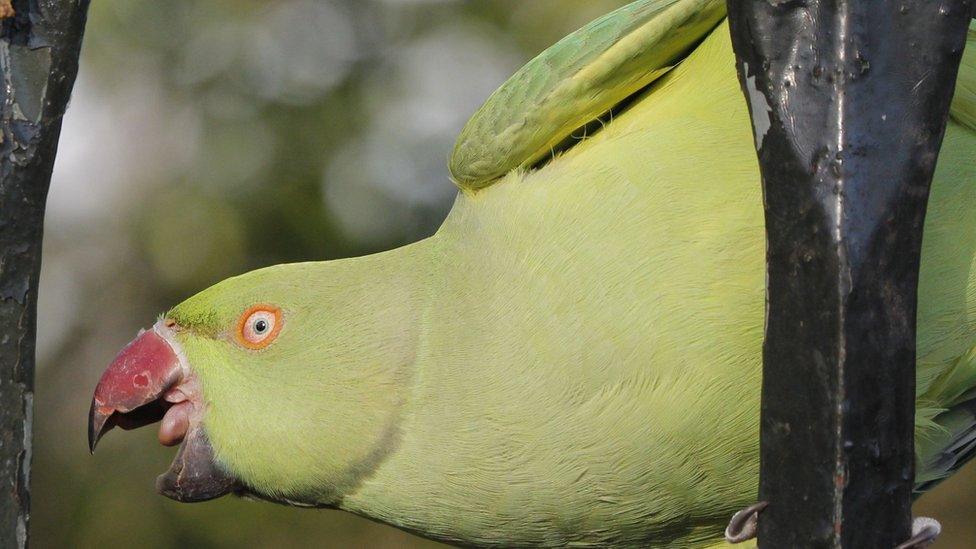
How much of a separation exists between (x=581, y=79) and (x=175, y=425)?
1314mm

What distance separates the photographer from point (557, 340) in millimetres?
2227

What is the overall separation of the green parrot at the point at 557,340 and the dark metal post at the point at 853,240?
2.16ft

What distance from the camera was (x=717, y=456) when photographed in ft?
7.38

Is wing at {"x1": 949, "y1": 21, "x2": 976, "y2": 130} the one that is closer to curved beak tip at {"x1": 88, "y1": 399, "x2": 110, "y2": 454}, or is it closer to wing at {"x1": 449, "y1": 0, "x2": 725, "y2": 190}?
wing at {"x1": 449, "y1": 0, "x2": 725, "y2": 190}

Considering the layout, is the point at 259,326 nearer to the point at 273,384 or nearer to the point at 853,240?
the point at 273,384

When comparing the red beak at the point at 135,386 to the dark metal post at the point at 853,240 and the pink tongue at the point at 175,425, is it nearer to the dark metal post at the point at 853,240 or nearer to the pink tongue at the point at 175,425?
the pink tongue at the point at 175,425

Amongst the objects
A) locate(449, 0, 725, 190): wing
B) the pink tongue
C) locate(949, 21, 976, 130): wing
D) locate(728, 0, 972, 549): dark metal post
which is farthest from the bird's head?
locate(949, 21, 976, 130): wing

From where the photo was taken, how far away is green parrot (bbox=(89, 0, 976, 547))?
221cm

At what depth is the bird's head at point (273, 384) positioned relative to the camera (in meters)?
2.36

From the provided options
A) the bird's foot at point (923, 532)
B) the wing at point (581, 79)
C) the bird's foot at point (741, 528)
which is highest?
the wing at point (581, 79)

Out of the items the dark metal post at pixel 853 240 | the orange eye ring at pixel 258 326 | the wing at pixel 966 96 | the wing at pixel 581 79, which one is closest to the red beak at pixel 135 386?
the orange eye ring at pixel 258 326

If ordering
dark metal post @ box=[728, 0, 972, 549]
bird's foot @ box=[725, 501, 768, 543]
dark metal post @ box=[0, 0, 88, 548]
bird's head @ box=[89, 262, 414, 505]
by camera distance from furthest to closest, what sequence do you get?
bird's head @ box=[89, 262, 414, 505]
bird's foot @ box=[725, 501, 768, 543]
dark metal post @ box=[0, 0, 88, 548]
dark metal post @ box=[728, 0, 972, 549]

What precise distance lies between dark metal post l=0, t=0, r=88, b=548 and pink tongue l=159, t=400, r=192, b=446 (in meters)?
0.65

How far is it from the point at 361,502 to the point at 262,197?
5640mm
